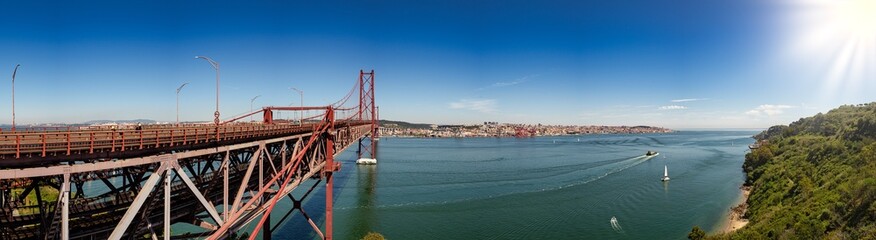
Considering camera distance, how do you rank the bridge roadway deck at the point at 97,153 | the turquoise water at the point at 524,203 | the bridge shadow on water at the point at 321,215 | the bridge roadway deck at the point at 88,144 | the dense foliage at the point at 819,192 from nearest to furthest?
the bridge roadway deck at the point at 88,144 → the bridge roadway deck at the point at 97,153 → the dense foliage at the point at 819,192 → the bridge shadow on water at the point at 321,215 → the turquoise water at the point at 524,203

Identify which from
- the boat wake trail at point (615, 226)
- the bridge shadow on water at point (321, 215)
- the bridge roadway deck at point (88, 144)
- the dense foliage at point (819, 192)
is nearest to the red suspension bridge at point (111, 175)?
the bridge roadway deck at point (88, 144)

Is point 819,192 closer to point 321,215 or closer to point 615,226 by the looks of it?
point 615,226

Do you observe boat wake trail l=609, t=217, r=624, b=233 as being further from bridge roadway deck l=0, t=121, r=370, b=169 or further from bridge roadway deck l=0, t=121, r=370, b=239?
bridge roadway deck l=0, t=121, r=370, b=169

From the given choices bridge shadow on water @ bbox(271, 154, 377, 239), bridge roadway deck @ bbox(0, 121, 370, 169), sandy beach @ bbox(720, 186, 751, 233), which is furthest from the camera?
sandy beach @ bbox(720, 186, 751, 233)

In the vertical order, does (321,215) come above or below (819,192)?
below

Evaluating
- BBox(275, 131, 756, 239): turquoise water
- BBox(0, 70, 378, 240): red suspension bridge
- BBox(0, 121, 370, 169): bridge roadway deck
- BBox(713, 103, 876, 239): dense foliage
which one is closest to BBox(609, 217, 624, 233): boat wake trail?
BBox(275, 131, 756, 239): turquoise water

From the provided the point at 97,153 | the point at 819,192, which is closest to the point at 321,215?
the point at 97,153

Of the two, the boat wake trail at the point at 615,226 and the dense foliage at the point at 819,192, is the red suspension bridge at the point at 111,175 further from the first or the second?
the dense foliage at the point at 819,192

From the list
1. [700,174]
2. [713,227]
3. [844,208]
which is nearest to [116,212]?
[844,208]

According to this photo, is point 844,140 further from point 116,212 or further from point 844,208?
point 116,212
